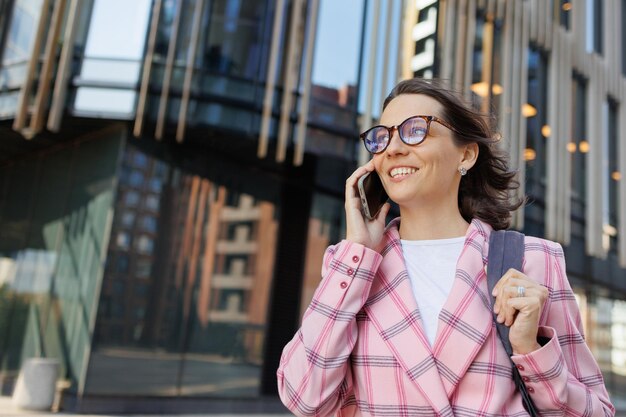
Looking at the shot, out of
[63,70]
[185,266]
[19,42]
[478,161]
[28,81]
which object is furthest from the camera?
[19,42]

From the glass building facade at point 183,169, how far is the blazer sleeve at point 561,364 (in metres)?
7.97

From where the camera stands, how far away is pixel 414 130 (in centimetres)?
173

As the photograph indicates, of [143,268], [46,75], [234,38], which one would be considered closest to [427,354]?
[143,268]

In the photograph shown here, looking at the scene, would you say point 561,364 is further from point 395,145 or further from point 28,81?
point 28,81

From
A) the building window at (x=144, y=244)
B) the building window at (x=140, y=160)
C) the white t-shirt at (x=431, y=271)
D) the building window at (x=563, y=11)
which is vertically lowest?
the white t-shirt at (x=431, y=271)

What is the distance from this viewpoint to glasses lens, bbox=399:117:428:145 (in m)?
1.72

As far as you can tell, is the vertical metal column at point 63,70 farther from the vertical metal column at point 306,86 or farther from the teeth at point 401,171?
the teeth at point 401,171

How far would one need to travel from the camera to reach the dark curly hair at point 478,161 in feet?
5.98

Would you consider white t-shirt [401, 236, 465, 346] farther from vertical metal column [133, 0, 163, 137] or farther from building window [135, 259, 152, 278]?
building window [135, 259, 152, 278]

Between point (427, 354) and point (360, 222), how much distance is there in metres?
0.44

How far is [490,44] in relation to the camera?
12938 millimetres

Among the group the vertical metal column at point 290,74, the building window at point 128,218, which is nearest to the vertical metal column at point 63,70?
the building window at point 128,218

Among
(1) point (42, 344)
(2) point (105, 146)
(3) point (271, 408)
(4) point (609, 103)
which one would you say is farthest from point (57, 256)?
(4) point (609, 103)

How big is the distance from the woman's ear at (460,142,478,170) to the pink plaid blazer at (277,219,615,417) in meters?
0.27
